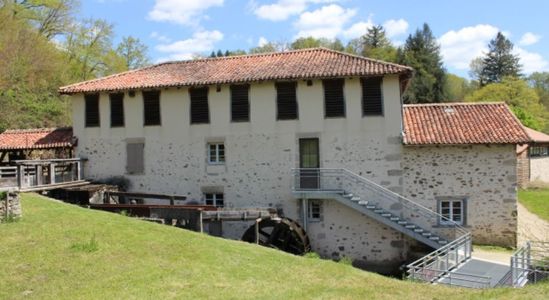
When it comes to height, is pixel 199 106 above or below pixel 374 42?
below

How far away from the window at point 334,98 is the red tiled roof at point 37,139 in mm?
11094

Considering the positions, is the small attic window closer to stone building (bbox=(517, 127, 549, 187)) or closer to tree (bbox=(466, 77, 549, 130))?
stone building (bbox=(517, 127, 549, 187))

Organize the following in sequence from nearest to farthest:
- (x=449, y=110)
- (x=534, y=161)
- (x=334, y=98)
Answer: (x=334, y=98)
(x=449, y=110)
(x=534, y=161)

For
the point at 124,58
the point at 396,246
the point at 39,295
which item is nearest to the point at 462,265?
the point at 396,246

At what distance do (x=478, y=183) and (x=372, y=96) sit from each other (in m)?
5.04

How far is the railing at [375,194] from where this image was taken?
19.1 m

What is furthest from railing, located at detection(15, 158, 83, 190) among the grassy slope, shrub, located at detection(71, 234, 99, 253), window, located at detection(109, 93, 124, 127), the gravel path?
the gravel path

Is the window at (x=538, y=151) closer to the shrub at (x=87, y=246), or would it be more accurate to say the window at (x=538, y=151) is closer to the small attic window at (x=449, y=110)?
the small attic window at (x=449, y=110)

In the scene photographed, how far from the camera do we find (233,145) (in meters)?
20.9

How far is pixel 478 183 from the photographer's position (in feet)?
63.1

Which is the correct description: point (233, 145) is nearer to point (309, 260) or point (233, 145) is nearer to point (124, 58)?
point (309, 260)

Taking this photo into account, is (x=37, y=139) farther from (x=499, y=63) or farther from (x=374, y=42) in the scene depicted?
(x=499, y=63)

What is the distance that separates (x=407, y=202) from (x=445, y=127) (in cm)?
322

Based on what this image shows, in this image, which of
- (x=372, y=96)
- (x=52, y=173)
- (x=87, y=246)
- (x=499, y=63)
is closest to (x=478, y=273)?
(x=372, y=96)
